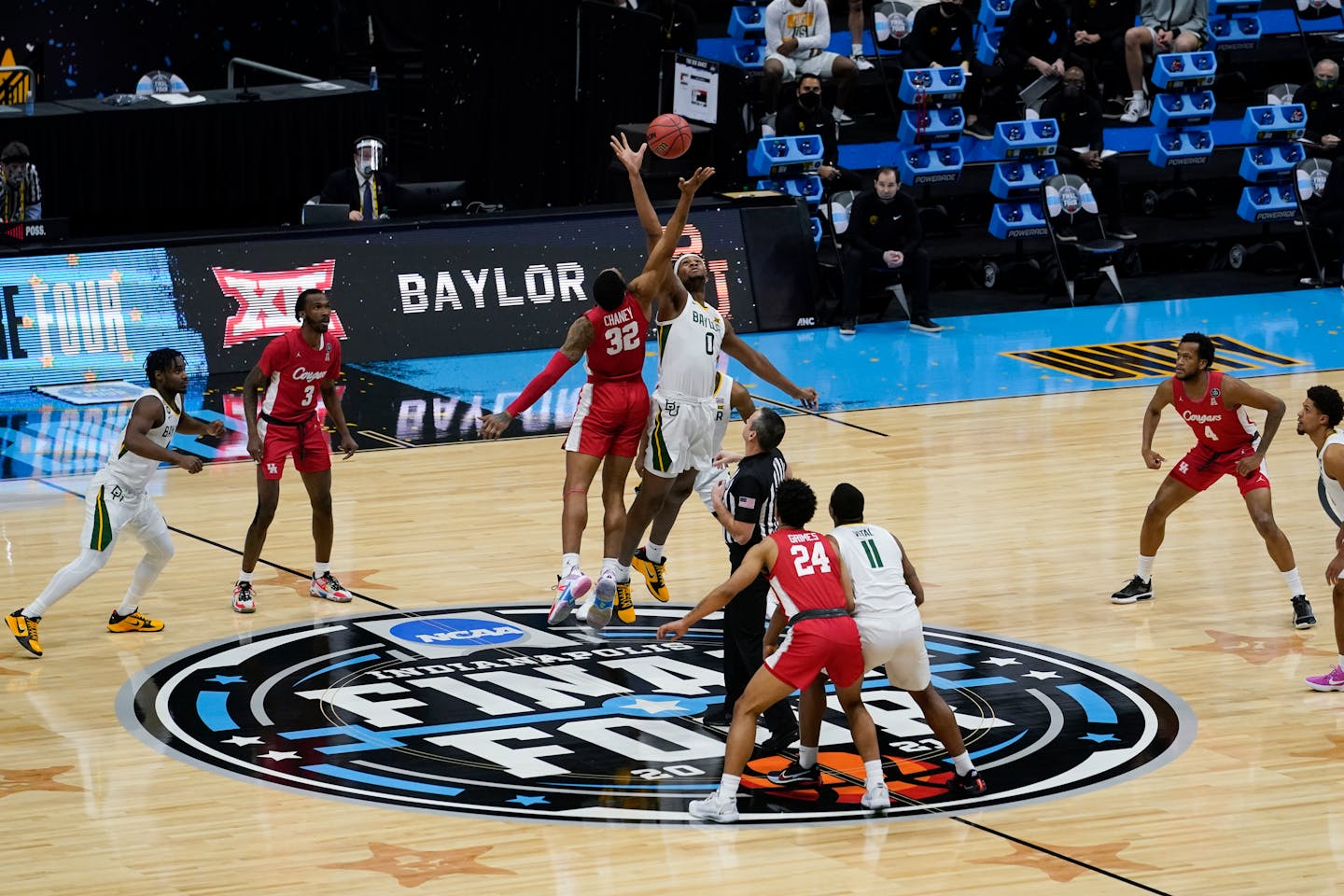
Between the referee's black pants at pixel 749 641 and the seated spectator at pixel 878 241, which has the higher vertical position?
the seated spectator at pixel 878 241

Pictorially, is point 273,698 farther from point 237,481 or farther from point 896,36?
point 896,36

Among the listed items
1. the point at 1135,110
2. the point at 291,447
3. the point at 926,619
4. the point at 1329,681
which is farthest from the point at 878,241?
the point at 1329,681

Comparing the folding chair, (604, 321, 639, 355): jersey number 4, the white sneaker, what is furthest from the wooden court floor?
the white sneaker

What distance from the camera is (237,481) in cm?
1580

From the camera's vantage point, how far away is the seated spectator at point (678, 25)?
77.1 feet

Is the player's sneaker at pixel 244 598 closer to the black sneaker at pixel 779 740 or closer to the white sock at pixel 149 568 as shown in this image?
the white sock at pixel 149 568

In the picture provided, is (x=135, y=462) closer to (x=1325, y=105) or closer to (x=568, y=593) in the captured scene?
(x=568, y=593)

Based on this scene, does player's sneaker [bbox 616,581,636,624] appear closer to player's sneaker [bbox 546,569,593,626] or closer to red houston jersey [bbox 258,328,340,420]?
player's sneaker [bbox 546,569,593,626]

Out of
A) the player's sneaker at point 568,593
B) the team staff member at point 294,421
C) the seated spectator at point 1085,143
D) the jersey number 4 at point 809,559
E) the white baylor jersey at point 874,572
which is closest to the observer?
the jersey number 4 at point 809,559

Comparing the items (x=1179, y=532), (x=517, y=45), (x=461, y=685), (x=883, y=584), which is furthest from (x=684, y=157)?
(x=883, y=584)

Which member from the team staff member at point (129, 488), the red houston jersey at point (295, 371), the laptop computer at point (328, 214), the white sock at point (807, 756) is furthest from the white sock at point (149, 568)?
the laptop computer at point (328, 214)

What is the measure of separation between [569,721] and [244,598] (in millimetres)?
2866

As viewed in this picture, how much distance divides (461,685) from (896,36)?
16.1 meters

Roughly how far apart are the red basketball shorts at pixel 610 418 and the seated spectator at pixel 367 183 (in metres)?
9.67
